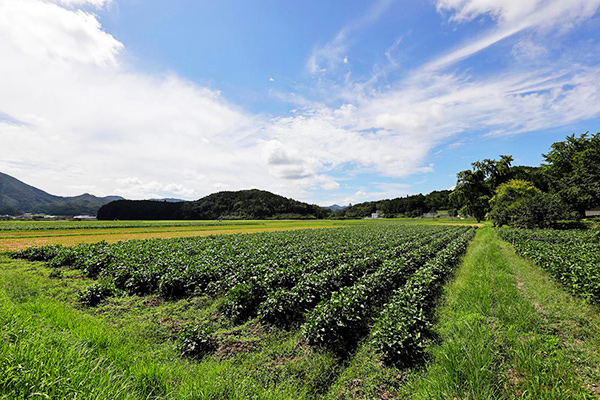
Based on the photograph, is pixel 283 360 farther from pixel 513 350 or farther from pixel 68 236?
pixel 68 236

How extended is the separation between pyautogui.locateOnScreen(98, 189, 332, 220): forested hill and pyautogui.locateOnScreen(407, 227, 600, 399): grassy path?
130395mm

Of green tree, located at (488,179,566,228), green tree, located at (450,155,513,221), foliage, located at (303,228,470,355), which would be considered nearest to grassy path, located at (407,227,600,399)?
foliage, located at (303,228,470,355)

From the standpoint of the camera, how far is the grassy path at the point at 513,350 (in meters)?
4.04

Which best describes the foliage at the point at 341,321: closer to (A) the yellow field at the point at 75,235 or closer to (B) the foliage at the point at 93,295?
(B) the foliage at the point at 93,295

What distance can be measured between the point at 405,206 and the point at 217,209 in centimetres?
12447

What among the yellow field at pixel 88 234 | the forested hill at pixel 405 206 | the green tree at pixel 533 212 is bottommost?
the yellow field at pixel 88 234

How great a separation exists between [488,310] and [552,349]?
2.27 metres

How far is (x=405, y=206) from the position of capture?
497 feet

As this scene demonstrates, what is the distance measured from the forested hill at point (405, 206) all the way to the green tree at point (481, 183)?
2874 inches

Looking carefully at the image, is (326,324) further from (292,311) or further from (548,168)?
(548,168)

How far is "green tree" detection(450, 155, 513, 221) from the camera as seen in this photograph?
61062 millimetres

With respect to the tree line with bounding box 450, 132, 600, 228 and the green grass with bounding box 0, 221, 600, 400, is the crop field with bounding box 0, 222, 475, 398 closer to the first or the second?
the green grass with bounding box 0, 221, 600, 400

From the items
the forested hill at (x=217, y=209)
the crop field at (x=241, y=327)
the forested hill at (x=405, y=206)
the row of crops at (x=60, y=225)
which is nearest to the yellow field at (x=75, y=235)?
the row of crops at (x=60, y=225)

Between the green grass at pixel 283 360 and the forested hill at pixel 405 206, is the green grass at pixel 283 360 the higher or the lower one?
the lower one
